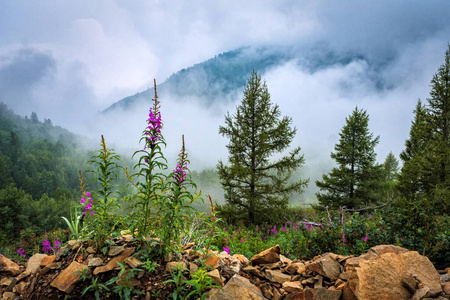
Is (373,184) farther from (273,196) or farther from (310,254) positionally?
(310,254)

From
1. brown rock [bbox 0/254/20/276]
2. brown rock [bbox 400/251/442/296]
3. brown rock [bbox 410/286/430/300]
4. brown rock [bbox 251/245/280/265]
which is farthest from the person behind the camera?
brown rock [bbox 251/245/280/265]

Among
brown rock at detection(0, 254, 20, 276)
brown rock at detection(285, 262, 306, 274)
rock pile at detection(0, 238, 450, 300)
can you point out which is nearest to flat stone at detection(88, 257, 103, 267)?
rock pile at detection(0, 238, 450, 300)

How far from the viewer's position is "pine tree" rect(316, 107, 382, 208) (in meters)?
16.5

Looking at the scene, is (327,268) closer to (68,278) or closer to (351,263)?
(351,263)

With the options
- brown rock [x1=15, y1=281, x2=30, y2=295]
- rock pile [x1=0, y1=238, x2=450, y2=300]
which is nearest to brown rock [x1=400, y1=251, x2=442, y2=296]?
rock pile [x1=0, y1=238, x2=450, y2=300]

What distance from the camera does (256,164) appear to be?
522 inches

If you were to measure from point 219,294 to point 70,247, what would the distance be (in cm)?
257

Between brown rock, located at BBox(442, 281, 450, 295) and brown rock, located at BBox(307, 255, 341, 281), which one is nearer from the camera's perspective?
brown rock, located at BBox(442, 281, 450, 295)

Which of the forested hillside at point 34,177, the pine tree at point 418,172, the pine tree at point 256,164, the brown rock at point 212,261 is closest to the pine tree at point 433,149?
the pine tree at point 418,172

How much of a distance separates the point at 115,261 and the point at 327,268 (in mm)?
3022

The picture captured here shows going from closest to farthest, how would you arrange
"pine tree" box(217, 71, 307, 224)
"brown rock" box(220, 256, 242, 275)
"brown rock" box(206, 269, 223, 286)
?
"brown rock" box(206, 269, 223, 286) < "brown rock" box(220, 256, 242, 275) < "pine tree" box(217, 71, 307, 224)

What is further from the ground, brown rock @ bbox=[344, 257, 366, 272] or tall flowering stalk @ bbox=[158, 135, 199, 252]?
tall flowering stalk @ bbox=[158, 135, 199, 252]

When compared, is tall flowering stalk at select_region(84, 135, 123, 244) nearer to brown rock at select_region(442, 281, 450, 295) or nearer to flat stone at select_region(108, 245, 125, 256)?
flat stone at select_region(108, 245, 125, 256)

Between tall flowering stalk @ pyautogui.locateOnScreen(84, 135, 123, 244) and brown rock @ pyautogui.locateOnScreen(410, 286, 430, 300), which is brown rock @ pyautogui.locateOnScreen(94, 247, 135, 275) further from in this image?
brown rock @ pyautogui.locateOnScreen(410, 286, 430, 300)
